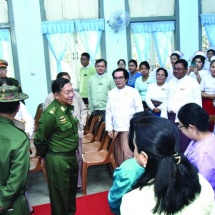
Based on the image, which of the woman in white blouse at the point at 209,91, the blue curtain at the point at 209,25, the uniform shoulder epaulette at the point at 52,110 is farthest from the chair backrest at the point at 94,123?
the blue curtain at the point at 209,25

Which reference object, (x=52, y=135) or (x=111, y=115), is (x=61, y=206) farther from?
(x=111, y=115)

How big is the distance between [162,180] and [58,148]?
151 cm

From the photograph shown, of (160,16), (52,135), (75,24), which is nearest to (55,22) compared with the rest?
(75,24)

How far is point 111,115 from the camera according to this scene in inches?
144

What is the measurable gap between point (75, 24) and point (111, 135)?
372cm

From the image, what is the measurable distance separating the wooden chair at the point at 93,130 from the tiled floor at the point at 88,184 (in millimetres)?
408

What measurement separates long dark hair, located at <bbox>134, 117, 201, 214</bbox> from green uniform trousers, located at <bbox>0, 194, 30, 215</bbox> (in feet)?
2.93

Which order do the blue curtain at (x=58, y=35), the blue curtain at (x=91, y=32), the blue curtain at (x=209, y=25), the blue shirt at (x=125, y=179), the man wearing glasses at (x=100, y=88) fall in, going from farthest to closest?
the blue curtain at (x=209, y=25) < the blue curtain at (x=91, y=32) < the blue curtain at (x=58, y=35) < the man wearing glasses at (x=100, y=88) < the blue shirt at (x=125, y=179)

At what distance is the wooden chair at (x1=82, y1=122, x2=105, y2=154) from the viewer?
369 centimetres

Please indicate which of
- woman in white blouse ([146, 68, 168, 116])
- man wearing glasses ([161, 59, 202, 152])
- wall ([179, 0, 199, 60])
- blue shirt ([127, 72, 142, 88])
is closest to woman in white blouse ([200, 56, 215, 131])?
woman in white blouse ([146, 68, 168, 116])

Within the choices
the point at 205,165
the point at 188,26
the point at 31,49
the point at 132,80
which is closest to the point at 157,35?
the point at 188,26

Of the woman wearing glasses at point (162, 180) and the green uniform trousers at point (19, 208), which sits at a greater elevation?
the woman wearing glasses at point (162, 180)

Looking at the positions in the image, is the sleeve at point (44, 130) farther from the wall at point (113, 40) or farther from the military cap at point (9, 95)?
the wall at point (113, 40)

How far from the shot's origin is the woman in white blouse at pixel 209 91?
13.6 ft
